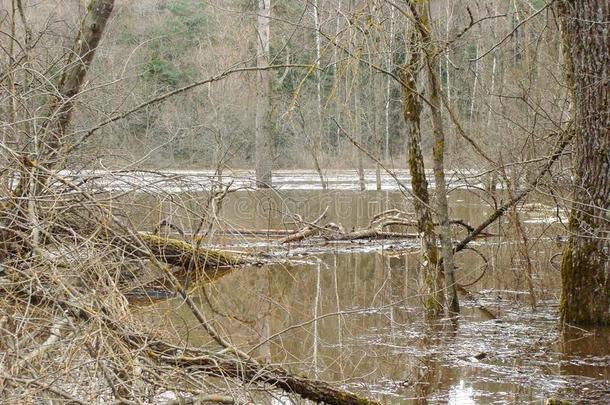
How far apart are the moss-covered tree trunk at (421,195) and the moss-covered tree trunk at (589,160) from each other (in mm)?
1539

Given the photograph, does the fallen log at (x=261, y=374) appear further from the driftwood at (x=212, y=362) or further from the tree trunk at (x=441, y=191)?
the tree trunk at (x=441, y=191)

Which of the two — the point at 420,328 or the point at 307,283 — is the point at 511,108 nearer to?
the point at 307,283

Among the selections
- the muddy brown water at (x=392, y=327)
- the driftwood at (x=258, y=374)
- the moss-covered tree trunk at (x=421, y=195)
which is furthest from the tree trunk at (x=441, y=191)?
the driftwood at (x=258, y=374)

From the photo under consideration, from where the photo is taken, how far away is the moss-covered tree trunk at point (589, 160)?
872 cm

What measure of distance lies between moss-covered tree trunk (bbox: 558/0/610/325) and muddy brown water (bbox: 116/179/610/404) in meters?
0.41

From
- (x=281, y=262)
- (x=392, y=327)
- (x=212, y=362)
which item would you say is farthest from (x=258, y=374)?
(x=392, y=327)

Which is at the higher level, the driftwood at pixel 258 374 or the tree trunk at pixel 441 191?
the tree trunk at pixel 441 191

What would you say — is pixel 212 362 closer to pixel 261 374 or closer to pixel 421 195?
pixel 261 374

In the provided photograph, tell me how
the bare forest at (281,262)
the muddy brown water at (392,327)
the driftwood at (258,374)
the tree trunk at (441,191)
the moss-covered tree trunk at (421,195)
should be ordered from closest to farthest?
the bare forest at (281,262)
the driftwood at (258,374)
the muddy brown water at (392,327)
the tree trunk at (441,191)
the moss-covered tree trunk at (421,195)

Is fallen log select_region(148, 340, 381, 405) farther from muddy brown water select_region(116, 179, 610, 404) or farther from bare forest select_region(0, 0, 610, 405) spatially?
muddy brown water select_region(116, 179, 610, 404)

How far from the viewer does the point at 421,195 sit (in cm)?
1045

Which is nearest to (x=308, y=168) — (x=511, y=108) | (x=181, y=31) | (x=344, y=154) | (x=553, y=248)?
(x=344, y=154)

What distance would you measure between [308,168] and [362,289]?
33424 mm

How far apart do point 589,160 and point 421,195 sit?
217 centimetres
